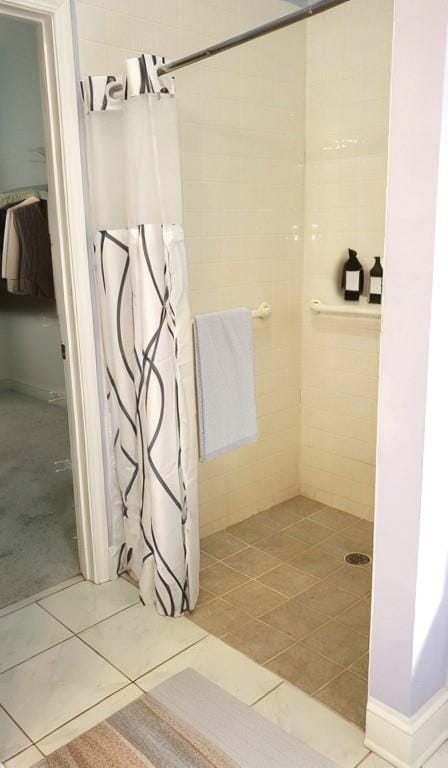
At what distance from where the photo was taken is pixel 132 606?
239 cm

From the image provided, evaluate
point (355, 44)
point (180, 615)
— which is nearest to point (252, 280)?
point (355, 44)

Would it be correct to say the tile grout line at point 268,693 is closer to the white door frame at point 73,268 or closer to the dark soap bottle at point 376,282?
the white door frame at point 73,268

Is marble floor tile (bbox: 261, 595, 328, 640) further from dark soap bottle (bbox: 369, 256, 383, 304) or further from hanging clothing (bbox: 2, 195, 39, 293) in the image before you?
hanging clothing (bbox: 2, 195, 39, 293)

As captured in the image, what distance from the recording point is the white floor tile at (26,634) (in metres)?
2.14

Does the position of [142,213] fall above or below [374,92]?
below

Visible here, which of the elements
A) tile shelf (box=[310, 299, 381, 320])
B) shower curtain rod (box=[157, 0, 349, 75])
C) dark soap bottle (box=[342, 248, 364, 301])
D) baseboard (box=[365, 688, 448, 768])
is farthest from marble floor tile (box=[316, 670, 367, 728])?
shower curtain rod (box=[157, 0, 349, 75])

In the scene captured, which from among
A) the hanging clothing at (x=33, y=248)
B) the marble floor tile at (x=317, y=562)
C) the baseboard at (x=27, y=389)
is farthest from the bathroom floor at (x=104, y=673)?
the baseboard at (x=27, y=389)

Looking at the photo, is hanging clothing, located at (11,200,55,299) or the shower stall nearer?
the shower stall

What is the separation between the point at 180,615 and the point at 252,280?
1456mm

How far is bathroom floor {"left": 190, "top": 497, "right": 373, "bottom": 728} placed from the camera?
2.03 meters

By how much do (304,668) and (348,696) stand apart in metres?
0.18

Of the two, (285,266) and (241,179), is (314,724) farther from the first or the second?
(241,179)

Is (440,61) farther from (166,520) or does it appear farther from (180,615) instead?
(180,615)

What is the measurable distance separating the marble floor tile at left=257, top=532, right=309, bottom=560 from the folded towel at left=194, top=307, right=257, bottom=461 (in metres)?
0.58
